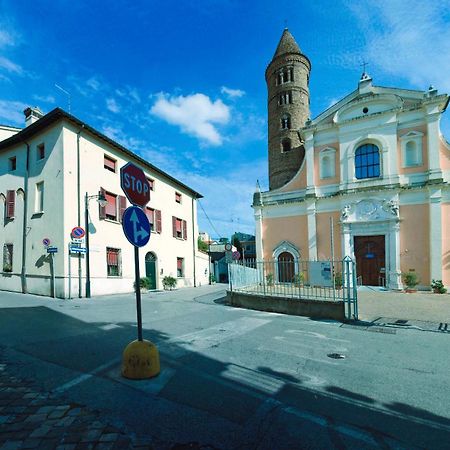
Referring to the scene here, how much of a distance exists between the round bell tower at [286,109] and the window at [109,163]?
554 inches

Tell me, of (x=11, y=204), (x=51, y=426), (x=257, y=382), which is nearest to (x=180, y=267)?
(x=11, y=204)

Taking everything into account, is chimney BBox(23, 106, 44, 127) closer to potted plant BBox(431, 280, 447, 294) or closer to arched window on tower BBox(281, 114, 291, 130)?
arched window on tower BBox(281, 114, 291, 130)

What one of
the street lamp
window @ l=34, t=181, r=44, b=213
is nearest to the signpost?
the street lamp

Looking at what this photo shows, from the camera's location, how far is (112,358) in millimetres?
4551

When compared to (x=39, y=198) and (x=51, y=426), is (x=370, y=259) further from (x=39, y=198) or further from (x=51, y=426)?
(x=39, y=198)

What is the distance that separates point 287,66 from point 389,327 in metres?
25.3

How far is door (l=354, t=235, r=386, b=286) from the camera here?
1800cm

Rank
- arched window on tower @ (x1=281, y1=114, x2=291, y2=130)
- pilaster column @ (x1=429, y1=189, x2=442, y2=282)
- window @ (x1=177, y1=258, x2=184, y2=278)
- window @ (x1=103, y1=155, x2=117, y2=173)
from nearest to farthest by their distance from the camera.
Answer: window @ (x1=103, y1=155, x2=117, y2=173)
pilaster column @ (x1=429, y1=189, x2=442, y2=282)
window @ (x1=177, y1=258, x2=184, y2=278)
arched window on tower @ (x1=281, y1=114, x2=291, y2=130)

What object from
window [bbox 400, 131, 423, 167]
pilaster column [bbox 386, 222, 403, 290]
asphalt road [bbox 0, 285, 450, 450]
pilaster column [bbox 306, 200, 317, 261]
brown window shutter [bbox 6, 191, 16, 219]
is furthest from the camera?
pilaster column [bbox 306, 200, 317, 261]

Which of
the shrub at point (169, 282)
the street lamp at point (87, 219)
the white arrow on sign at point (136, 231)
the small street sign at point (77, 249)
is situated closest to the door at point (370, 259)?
the shrub at point (169, 282)

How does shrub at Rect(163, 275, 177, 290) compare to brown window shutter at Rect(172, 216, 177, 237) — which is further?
brown window shutter at Rect(172, 216, 177, 237)

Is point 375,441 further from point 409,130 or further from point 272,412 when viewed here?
point 409,130

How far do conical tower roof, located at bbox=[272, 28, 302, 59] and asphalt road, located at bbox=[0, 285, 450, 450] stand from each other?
26673 millimetres

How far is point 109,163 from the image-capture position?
53.0ft
